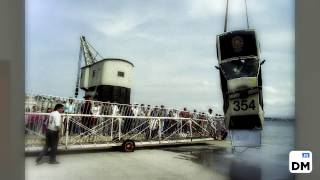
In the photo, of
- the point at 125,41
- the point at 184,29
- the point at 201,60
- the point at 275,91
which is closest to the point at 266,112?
the point at 275,91

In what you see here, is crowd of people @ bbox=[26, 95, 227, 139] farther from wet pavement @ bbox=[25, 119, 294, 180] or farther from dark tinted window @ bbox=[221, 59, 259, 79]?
dark tinted window @ bbox=[221, 59, 259, 79]

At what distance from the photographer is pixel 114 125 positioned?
12.0ft

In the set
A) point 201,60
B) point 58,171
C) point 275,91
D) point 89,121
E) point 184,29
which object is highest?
point 184,29

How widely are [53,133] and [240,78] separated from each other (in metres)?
1.58

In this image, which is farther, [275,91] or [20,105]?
[275,91]

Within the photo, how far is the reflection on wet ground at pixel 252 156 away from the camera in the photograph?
3.82 m

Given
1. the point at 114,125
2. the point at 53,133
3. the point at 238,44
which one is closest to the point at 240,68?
the point at 238,44

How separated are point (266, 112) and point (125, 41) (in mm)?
1303

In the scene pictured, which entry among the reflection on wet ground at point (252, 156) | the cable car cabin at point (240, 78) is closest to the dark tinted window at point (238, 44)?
the cable car cabin at point (240, 78)

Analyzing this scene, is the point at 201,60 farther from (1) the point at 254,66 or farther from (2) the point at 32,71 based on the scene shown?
(2) the point at 32,71

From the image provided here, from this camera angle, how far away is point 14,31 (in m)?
3.48

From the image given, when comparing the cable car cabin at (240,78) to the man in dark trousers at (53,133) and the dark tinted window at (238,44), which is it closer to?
the dark tinted window at (238,44)

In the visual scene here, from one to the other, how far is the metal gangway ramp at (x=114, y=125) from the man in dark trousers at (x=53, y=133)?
3 centimetres

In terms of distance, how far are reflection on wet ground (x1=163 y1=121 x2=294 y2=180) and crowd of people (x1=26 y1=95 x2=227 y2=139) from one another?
5.9 inches
